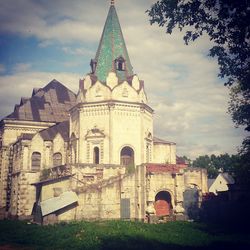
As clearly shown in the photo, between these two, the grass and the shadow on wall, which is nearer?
A: the grass

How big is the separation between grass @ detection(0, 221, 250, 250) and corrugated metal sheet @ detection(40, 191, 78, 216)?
1.90m

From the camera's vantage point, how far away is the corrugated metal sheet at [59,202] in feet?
83.6

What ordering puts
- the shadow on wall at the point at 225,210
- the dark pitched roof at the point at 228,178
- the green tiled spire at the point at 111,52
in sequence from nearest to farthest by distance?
the shadow on wall at the point at 225,210, the green tiled spire at the point at 111,52, the dark pitched roof at the point at 228,178

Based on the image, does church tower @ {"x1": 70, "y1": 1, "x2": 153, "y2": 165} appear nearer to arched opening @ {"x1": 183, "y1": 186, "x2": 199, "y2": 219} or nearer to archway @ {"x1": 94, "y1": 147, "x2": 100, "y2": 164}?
archway @ {"x1": 94, "y1": 147, "x2": 100, "y2": 164}

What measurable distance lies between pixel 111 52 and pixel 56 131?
35.2ft

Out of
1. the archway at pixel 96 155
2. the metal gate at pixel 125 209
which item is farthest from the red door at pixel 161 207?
the archway at pixel 96 155

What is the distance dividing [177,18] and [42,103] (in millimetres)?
31218

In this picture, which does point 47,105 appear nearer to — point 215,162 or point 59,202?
point 59,202

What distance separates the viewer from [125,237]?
1903 centimetres

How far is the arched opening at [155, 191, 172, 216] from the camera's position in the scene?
27.4 meters

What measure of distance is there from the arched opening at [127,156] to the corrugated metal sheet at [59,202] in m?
7.02

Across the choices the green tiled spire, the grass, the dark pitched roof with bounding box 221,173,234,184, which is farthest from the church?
the dark pitched roof with bounding box 221,173,234,184

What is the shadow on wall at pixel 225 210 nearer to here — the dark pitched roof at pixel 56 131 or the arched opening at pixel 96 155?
the arched opening at pixel 96 155

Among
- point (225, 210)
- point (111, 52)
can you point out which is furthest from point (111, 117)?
point (225, 210)
